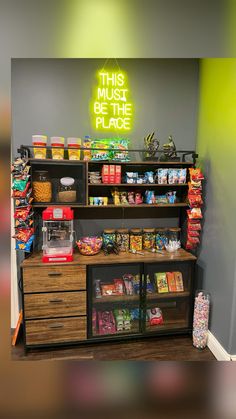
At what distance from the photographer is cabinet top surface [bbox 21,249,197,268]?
1968 mm

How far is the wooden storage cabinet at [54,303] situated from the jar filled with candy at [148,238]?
2.06ft

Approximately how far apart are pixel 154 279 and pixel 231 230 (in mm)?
792

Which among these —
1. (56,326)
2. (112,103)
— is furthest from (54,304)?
(112,103)

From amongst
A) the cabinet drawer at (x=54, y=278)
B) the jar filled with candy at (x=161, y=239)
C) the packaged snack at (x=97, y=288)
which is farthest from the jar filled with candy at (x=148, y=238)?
the cabinet drawer at (x=54, y=278)

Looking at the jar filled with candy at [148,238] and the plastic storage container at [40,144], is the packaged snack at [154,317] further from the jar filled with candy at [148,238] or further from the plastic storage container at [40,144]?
the plastic storage container at [40,144]

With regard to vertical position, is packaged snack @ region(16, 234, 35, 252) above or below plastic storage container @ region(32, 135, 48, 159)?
below

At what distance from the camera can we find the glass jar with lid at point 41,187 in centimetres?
207

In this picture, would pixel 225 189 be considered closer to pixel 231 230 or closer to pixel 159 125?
pixel 231 230

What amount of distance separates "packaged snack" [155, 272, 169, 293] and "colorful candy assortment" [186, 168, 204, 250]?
0.37 m

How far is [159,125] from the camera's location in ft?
7.72

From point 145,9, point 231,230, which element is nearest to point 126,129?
point 231,230

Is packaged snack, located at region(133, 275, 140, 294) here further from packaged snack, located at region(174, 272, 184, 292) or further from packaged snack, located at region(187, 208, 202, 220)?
packaged snack, located at region(187, 208, 202, 220)

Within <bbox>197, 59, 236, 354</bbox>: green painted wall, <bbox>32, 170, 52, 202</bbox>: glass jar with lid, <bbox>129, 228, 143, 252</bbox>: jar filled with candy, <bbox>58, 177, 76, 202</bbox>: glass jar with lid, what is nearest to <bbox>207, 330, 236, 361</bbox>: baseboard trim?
<bbox>197, 59, 236, 354</bbox>: green painted wall

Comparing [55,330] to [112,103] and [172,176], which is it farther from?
[112,103]
